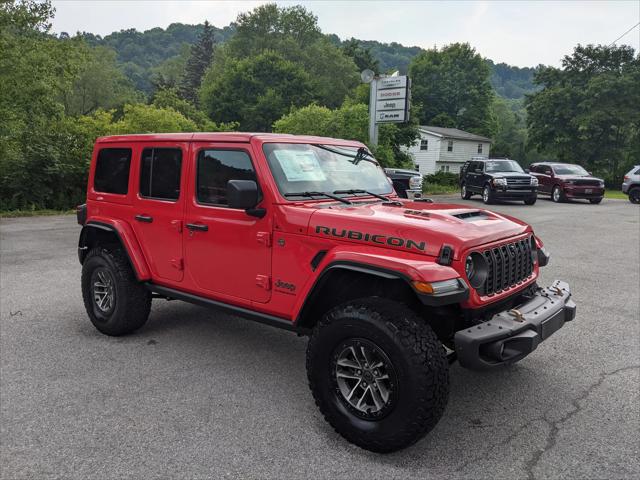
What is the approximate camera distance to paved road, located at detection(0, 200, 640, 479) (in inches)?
113

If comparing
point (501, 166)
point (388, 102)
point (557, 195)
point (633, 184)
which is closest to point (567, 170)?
Result: point (557, 195)

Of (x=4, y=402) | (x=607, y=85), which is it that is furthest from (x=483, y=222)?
(x=607, y=85)

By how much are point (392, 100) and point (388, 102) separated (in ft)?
0.66

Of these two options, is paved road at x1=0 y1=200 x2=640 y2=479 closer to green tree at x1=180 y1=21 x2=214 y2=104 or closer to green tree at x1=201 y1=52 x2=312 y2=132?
green tree at x1=201 y1=52 x2=312 y2=132

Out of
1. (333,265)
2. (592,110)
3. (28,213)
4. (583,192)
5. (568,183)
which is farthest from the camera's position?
(592,110)

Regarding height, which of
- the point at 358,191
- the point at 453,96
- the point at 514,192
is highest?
the point at 453,96

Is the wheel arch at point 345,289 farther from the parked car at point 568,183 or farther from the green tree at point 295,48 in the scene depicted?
the green tree at point 295,48

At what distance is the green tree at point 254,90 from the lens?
1903 inches

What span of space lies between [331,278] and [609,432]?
2054 millimetres

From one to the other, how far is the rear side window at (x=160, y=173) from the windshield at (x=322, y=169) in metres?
0.96

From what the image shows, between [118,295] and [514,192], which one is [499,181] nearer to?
[514,192]

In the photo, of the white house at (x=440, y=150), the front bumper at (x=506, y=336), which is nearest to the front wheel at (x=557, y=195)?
the front bumper at (x=506, y=336)

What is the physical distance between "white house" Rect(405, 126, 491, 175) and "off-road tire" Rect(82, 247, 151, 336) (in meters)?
43.2

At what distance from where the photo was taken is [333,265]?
313cm
